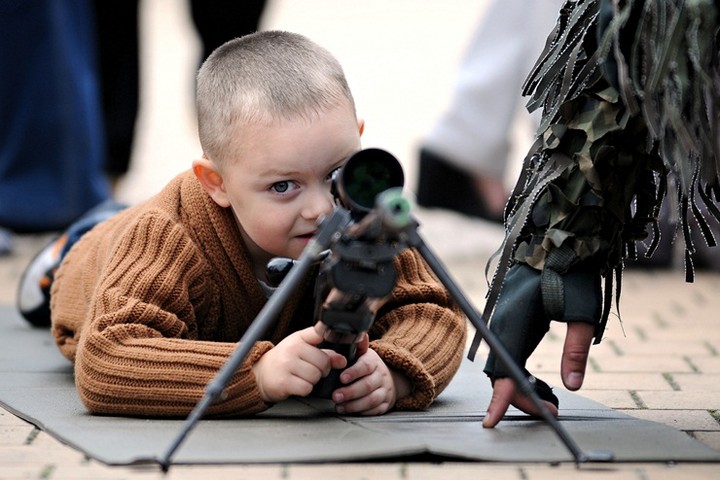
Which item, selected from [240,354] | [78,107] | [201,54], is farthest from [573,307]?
[201,54]

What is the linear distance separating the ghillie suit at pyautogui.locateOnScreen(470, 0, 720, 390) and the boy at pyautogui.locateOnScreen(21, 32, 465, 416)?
361mm

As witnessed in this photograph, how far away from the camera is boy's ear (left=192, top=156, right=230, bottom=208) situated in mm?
3127

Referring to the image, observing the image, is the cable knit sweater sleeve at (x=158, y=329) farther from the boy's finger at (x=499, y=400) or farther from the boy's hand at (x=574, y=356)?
the boy's hand at (x=574, y=356)

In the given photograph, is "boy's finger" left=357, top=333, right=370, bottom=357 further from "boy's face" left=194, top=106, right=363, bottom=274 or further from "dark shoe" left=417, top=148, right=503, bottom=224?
"dark shoe" left=417, top=148, right=503, bottom=224

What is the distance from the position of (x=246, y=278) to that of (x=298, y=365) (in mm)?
412

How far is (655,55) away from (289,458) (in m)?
0.98

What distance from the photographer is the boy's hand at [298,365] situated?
2824 millimetres

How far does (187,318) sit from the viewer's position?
10.2 feet

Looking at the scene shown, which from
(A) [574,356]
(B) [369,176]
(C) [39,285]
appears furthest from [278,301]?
(C) [39,285]

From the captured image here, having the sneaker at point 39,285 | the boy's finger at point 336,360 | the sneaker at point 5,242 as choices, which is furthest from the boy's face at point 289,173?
the sneaker at point 5,242

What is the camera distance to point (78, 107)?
5703mm

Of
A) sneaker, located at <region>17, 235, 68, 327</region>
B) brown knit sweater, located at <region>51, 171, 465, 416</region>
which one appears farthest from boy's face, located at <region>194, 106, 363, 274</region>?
sneaker, located at <region>17, 235, 68, 327</region>

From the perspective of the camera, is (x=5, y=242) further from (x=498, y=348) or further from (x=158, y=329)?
(x=498, y=348)

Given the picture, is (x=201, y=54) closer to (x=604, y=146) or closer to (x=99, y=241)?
(x=99, y=241)
